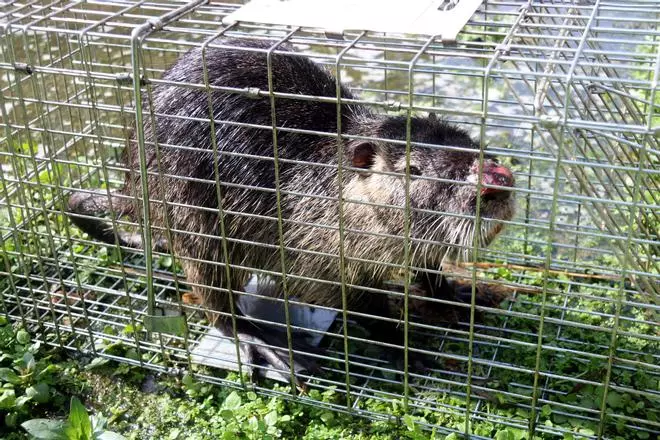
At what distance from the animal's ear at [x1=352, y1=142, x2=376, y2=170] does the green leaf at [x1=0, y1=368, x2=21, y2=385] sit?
1.73 metres

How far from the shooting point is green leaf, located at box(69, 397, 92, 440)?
117 inches

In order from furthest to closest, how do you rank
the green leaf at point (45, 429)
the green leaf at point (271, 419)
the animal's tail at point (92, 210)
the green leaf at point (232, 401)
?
1. the animal's tail at point (92, 210)
2. the green leaf at point (232, 401)
3. the green leaf at point (271, 419)
4. the green leaf at point (45, 429)

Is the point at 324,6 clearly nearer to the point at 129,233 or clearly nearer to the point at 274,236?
the point at 274,236

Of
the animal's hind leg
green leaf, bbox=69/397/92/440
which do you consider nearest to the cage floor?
the animal's hind leg

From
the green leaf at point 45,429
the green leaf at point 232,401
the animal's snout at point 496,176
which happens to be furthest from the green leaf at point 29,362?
the animal's snout at point 496,176

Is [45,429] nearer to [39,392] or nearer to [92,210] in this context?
[39,392]

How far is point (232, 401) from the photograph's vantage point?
10.6 ft

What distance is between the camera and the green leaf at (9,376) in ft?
10.8

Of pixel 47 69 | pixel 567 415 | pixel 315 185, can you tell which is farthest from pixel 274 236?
pixel 567 415

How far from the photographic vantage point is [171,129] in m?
3.37

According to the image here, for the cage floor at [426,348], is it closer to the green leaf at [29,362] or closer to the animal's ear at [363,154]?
the green leaf at [29,362]

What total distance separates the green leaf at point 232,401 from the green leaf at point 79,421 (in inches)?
21.6

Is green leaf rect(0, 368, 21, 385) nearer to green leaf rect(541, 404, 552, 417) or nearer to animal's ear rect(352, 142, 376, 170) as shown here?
animal's ear rect(352, 142, 376, 170)

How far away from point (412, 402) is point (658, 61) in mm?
1654
